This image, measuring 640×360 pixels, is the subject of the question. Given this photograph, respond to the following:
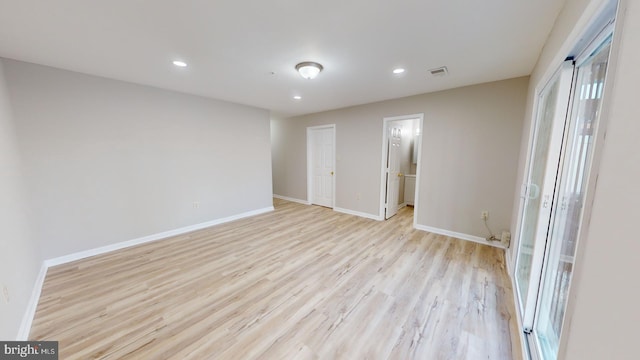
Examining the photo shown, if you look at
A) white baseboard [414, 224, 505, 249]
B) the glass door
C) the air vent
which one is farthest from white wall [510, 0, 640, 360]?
white baseboard [414, 224, 505, 249]

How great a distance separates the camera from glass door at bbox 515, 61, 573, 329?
1.40 m

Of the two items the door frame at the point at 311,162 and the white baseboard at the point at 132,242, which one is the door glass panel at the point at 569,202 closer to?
the door frame at the point at 311,162

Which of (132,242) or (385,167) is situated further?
(385,167)

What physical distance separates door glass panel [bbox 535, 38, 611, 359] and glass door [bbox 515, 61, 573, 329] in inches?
2.1

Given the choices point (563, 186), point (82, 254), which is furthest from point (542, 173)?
point (82, 254)

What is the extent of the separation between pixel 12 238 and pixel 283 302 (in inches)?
84.8

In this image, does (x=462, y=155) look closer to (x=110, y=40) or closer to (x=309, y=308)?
(x=309, y=308)

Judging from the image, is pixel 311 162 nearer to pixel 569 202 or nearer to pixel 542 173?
pixel 542 173

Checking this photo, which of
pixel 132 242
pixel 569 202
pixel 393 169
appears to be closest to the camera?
pixel 569 202

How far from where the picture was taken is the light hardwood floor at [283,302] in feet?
4.96

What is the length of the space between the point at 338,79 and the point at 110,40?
2.29 m

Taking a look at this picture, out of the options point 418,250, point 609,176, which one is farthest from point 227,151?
point 609,176

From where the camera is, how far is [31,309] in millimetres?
1793

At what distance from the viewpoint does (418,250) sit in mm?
2992
